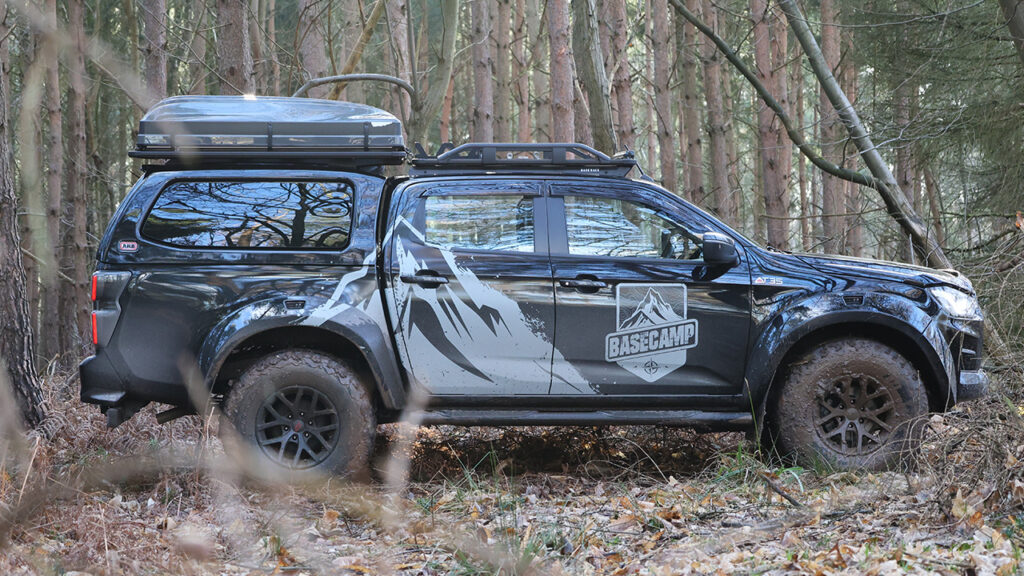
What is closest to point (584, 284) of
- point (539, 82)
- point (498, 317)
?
point (498, 317)

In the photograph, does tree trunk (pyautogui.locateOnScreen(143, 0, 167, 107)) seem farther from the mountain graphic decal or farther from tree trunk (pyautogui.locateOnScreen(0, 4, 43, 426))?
the mountain graphic decal

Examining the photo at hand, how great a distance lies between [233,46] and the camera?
8664 mm

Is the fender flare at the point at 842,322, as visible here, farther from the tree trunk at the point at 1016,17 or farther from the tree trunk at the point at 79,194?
the tree trunk at the point at 79,194

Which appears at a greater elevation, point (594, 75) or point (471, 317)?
point (594, 75)

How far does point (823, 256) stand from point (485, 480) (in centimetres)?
261

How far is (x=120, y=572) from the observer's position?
3.93m

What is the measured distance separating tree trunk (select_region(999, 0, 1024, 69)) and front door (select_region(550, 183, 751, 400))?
14.8ft

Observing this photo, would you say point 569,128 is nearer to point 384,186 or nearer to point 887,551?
point 384,186

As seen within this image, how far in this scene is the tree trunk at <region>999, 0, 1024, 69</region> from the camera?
827 cm

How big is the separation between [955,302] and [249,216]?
14.9 feet

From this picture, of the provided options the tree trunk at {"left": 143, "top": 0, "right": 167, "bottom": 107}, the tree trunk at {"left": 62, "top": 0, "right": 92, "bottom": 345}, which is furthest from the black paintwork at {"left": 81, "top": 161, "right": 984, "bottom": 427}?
the tree trunk at {"left": 62, "top": 0, "right": 92, "bottom": 345}

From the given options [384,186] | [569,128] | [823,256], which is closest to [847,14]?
[569,128]

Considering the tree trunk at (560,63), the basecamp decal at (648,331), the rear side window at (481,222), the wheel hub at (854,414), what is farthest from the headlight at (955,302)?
the tree trunk at (560,63)

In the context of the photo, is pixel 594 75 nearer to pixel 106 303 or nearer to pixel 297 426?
pixel 297 426
